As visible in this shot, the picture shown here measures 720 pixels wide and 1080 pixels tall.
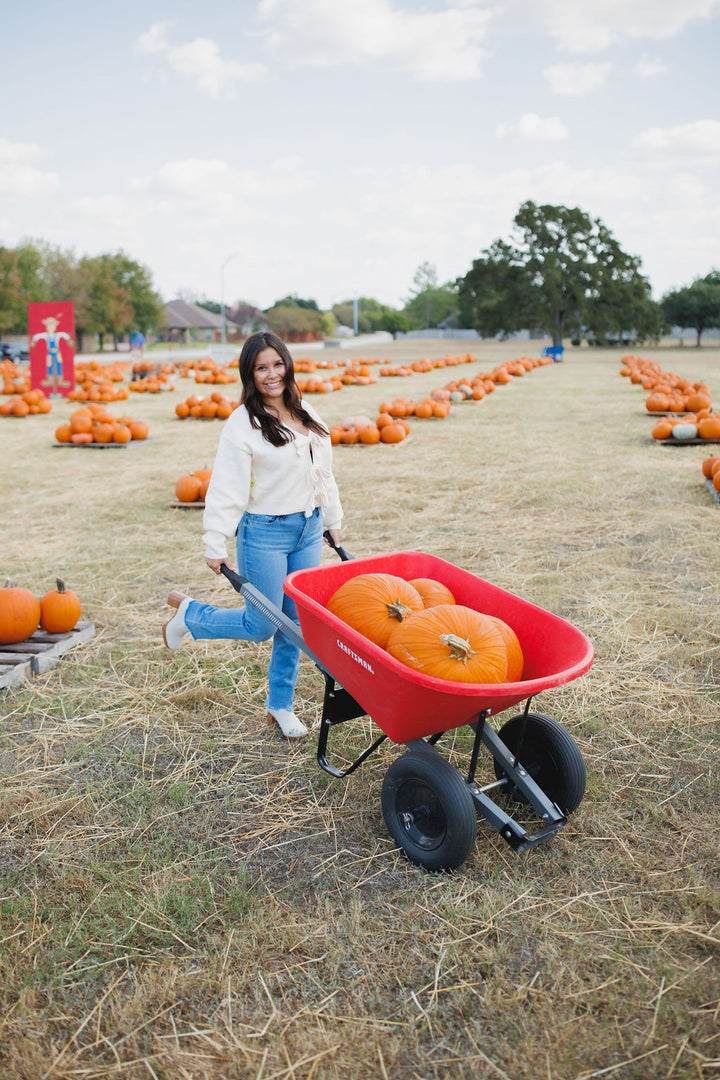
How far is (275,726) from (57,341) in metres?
16.1

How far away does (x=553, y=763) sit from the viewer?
280 centimetres

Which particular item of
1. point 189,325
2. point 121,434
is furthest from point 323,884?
point 189,325

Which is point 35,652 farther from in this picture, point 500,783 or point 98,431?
point 98,431

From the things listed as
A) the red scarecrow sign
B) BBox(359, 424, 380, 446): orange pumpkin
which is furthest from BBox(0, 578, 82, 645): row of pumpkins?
the red scarecrow sign

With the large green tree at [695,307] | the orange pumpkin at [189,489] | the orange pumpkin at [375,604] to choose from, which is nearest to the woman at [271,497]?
the orange pumpkin at [375,604]

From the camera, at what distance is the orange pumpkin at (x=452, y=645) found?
246 centimetres

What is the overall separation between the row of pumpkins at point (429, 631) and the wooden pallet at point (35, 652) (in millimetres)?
1956

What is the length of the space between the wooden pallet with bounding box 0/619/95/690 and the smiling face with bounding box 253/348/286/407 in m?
1.97

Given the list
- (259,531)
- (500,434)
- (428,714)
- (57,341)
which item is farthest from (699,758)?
(57,341)

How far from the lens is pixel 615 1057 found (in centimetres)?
192

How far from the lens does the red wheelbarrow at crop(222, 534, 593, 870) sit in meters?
2.36

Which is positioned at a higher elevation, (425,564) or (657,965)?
(425,564)

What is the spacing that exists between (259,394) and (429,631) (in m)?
1.30

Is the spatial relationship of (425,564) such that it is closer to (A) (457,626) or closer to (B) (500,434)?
(A) (457,626)
